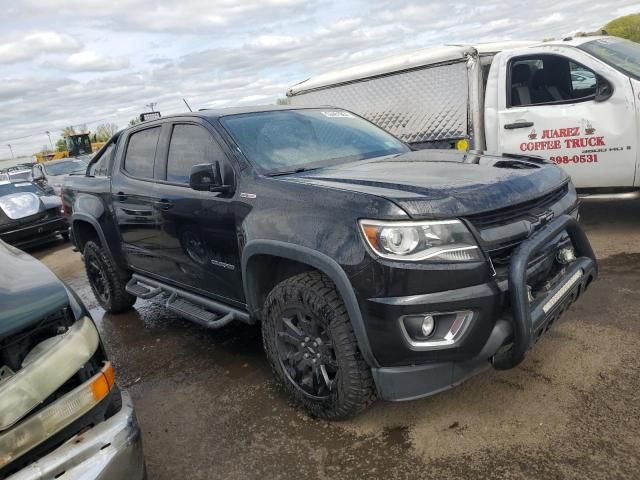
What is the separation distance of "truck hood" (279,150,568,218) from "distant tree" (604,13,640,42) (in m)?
19.3

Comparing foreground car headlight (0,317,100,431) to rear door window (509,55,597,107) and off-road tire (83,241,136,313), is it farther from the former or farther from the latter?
rear door window (509,55,597,107)

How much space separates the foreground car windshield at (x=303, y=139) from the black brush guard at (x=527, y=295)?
1.42 meters

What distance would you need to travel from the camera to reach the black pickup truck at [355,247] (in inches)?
94.2

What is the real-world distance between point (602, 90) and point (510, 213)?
3449 millimetres

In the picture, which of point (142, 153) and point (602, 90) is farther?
point (602, 90)

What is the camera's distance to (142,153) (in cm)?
446

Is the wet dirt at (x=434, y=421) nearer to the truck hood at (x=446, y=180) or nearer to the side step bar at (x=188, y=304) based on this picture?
the side step bar at (x=188, y=304)

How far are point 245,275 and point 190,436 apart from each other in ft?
3.13

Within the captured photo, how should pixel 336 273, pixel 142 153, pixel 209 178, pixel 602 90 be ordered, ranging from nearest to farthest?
pixel 336 273 < pixel 209 178 < pixel 142 153 < pixel 602 90

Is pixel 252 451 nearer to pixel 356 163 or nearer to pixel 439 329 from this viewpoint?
pixel 439 329

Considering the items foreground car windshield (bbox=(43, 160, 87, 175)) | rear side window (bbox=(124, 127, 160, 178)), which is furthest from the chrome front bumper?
foreground car windshield (bbox=(43, 160, 87, 175))

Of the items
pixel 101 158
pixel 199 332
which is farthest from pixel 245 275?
pixel 101 158

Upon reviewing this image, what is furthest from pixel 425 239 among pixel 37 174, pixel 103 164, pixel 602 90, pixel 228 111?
pixel 37 174

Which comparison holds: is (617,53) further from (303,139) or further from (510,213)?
(510,213)
